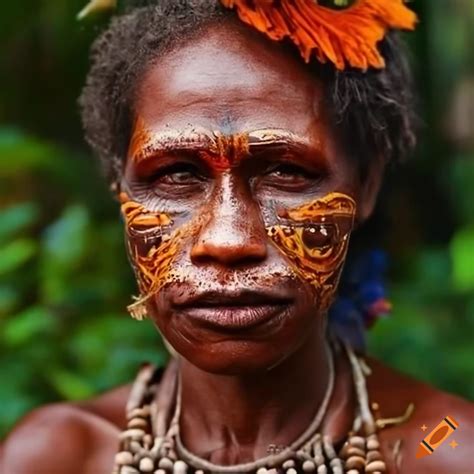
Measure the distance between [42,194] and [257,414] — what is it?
152 cm

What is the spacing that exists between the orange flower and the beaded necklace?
0.52 meters

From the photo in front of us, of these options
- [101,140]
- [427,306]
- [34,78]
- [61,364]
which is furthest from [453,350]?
[34,78]

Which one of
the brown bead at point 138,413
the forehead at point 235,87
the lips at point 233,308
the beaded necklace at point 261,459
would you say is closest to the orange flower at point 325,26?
the forehead at point 235,87

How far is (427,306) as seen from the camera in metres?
2.92

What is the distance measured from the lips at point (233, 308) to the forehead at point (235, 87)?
244mm

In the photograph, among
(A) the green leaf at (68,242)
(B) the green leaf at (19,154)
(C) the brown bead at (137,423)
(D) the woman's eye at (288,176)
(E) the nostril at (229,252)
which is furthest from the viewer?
(B) the green leaf at (19,154)

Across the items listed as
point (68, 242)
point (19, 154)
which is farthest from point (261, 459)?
point (19, 154)

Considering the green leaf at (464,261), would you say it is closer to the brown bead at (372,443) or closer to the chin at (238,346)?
the brown bead at (372,443)

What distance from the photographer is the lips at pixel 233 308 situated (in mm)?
1639

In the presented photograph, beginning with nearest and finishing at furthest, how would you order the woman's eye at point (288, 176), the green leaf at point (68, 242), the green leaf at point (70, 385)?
1. the woman's eye at point (288, 176)
2. the green leaf at point (70, 385)
3. the green leaf at point (68, 242)

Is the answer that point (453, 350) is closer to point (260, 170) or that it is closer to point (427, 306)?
point (427, 306)

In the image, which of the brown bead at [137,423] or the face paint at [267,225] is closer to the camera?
the face paint at [267,225]

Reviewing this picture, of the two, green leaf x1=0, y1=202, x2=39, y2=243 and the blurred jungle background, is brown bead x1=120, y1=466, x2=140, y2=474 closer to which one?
the blurred jungle background

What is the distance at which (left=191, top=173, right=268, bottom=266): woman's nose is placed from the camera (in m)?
1.62
